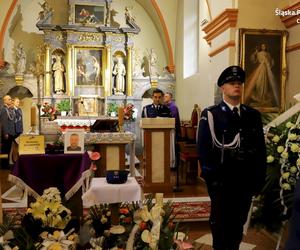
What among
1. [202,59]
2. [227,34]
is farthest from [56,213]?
[202,59]

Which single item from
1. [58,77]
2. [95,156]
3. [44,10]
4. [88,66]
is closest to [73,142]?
[95,156]

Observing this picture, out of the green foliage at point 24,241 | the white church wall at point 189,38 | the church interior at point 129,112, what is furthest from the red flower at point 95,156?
the white church wall at point 189,38

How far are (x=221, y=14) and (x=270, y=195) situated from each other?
3.80 meters

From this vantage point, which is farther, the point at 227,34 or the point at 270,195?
the point at 227,34

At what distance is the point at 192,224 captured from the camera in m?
4.81

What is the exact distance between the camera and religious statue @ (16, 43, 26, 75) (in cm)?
1239

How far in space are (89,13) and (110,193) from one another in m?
11.2

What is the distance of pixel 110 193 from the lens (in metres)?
2.82

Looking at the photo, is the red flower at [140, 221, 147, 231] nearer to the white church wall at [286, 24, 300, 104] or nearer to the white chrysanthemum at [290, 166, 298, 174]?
the white chrysanthemum at [290, 166, 298, 174]

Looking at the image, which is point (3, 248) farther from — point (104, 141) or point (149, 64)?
point (149, 64)

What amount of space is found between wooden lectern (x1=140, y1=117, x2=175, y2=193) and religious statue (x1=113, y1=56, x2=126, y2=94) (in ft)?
22.4

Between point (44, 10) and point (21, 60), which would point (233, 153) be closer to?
point (21, 60)

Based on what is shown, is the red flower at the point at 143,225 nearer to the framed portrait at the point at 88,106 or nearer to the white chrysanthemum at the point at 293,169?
the white chrysanthemum at the point at 293,169

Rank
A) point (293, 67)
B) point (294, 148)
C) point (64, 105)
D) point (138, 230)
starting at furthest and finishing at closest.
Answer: point (64, 105) → point (293, 67) → point (294, 148) → point (138, 230)
